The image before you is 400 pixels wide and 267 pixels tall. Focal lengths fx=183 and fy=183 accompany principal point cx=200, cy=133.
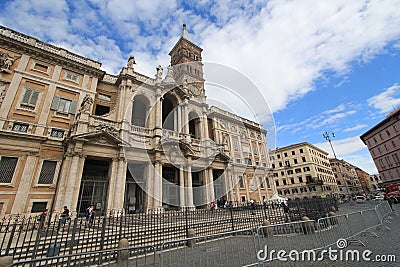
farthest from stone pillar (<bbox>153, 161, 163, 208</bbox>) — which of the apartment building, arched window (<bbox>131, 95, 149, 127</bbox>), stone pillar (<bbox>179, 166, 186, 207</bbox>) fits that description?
the apartment building

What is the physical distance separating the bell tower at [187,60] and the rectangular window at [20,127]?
75.3 ft

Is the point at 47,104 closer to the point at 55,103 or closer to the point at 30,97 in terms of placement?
the point at 55,103

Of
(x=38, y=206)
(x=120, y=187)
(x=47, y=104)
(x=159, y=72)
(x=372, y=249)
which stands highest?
(x=159, y=72)

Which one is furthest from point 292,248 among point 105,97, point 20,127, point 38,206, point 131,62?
point 131,62

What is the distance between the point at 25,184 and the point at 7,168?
1.62 m

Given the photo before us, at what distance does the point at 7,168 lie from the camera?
12.5m

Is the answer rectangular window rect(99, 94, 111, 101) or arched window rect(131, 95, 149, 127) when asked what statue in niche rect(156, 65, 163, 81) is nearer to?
arched window rect(131, 95, 149, 127)

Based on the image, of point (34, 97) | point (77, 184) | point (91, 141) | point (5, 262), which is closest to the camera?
point (5, 262)

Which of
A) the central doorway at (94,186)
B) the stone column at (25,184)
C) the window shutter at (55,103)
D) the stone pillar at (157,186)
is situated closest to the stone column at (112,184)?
the central doorway at (94,186)

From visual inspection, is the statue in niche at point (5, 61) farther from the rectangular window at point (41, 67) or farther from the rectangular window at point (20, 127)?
the rectangular window at point (20, 127)

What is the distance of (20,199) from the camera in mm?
12117

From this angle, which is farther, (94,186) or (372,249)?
(94,186)

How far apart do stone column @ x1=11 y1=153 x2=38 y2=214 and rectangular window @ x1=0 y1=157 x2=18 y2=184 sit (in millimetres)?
655

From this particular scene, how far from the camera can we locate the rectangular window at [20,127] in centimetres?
1355
